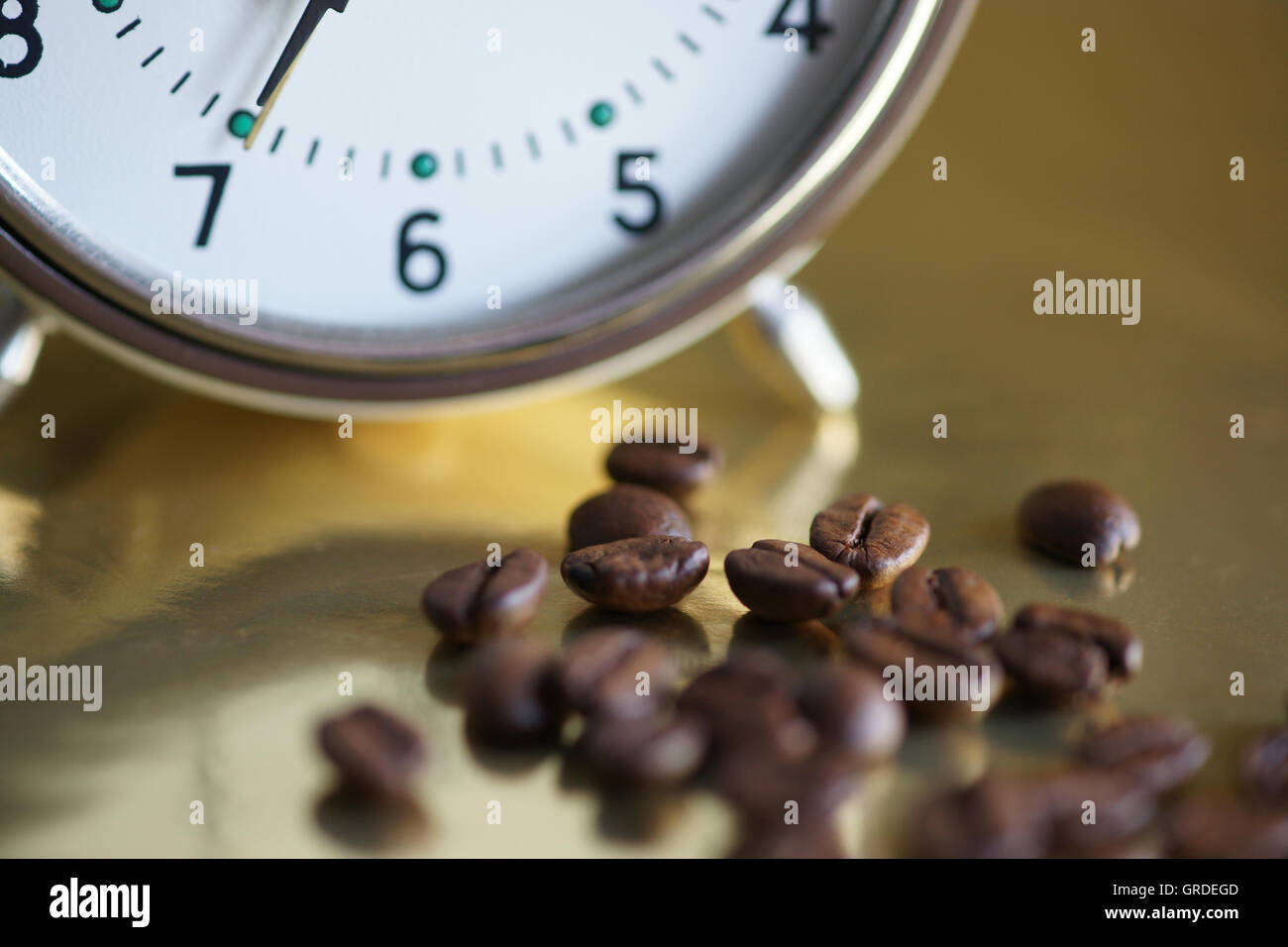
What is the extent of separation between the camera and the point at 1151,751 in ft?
2.21

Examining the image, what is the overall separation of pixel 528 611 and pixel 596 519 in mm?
114

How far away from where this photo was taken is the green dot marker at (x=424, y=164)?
2.90ft

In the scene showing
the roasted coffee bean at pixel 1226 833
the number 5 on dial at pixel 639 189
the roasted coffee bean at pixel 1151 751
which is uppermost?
A: the number 5 on dial at pixel 639 189

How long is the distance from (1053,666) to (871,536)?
178mm

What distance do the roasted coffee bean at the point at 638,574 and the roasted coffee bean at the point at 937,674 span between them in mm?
126

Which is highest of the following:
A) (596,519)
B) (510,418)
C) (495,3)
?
(495,3)

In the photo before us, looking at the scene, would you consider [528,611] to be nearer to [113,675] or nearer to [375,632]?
[375,632]

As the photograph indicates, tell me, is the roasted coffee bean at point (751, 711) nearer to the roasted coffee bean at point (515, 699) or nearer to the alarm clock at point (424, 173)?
the roasted coffee bean at point (515, 699)

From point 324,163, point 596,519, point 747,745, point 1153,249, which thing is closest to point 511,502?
point 596,519

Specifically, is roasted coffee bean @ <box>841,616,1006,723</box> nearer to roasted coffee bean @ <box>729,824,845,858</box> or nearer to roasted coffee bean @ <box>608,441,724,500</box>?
roasted coffee bean @ <box>729,824,845,858</box>

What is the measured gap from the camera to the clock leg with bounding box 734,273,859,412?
1.01m

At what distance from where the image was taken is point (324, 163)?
0.88 metres

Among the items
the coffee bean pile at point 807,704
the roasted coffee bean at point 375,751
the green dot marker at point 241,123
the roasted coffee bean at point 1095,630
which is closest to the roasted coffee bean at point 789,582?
the coffee bean pile at point 807,704

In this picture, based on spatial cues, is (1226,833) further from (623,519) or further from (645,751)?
(623,519)
